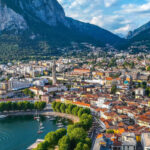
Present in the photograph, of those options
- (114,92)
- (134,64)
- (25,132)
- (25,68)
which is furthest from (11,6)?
(25,132)

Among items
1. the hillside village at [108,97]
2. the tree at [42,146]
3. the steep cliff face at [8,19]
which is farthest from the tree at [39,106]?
the steep cliff face at [8,19]

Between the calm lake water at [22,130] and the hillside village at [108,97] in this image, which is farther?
the calm lake water at [22,130]

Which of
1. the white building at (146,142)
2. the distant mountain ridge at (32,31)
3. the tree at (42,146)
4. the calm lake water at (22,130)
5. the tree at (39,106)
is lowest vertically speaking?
the calm lake water at (22,130)

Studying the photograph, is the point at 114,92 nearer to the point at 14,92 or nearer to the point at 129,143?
the point at 14,92

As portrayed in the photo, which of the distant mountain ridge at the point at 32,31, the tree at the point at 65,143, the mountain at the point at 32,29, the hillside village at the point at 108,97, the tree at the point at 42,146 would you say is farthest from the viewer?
the mountain at the point at 32,29

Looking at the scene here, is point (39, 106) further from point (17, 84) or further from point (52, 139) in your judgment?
point (17, 84)

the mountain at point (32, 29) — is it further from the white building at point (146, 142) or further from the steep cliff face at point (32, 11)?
the white building at point (146, 142)

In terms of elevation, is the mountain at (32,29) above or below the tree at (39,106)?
above
